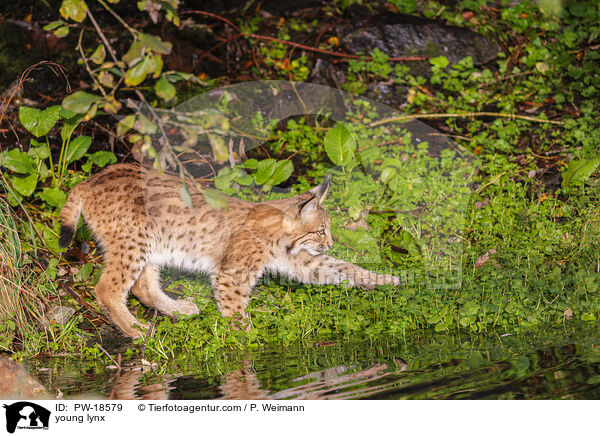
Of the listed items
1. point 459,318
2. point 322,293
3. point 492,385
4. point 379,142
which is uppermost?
point 379,142

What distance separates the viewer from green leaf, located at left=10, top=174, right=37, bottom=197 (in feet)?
19.2

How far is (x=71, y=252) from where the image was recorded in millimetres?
6062

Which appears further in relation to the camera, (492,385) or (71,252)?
(71,252)

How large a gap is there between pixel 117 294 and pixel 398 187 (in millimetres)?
3007

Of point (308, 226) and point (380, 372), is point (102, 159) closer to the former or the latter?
point (308, 226)

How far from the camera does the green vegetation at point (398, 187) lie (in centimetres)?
496

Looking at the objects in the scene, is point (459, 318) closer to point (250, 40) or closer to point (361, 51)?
point (361, 51)

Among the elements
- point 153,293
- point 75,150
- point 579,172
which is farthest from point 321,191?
point 579,172

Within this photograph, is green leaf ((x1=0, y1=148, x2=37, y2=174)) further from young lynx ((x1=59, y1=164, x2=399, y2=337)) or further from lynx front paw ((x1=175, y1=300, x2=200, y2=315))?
lynx front paw ((x1=175, y1=300, x2=200, y2=315))

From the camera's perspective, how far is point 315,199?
5176mm

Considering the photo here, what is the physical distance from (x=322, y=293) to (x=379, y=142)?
8.00 feet

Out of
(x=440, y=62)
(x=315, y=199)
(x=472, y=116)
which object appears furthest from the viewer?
(x=440, y=62)
